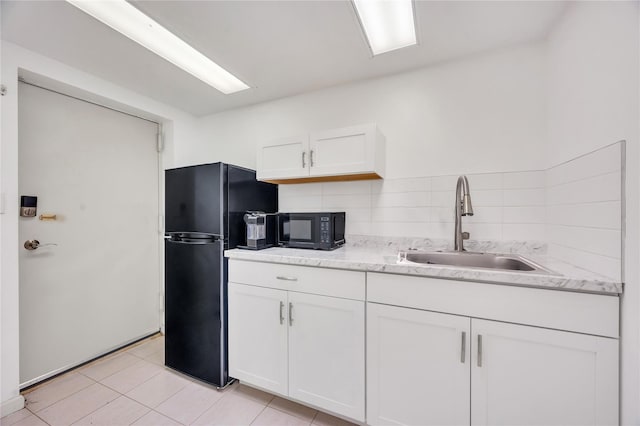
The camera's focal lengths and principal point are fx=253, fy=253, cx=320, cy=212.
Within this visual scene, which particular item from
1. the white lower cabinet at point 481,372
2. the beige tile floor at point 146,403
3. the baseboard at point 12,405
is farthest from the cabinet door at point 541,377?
the baseboard at point 12,405

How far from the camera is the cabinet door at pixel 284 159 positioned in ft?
6.11

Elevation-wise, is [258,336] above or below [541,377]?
below

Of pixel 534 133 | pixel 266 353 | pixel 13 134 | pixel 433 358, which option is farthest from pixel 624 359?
pixel 13 134

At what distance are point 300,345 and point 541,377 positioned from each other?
3.64 feet

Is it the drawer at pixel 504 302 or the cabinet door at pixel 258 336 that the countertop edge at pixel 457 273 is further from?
the cabinet door at pixel 258 336

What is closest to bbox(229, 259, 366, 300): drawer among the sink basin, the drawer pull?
the drawer pull

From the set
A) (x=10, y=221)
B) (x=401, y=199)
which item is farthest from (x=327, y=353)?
(x=10, y=221)

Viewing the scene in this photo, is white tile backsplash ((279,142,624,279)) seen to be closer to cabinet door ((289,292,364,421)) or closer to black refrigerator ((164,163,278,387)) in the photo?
black refrigerator ((164,163,278,387))

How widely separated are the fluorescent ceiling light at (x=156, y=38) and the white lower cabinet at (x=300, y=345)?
1.59 meters

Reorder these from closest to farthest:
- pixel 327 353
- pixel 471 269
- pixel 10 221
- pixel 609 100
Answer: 1. pixel 609 100
2. pixel 471 269
3. pixel 327 353
4. pixel 10 221

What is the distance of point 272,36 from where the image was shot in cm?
153

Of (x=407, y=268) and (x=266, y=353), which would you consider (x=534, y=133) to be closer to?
(x=407, y=268)

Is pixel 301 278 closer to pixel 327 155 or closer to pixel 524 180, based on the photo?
pixel 327 155

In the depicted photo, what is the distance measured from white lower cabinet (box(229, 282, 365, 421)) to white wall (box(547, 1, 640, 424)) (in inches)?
38.7
